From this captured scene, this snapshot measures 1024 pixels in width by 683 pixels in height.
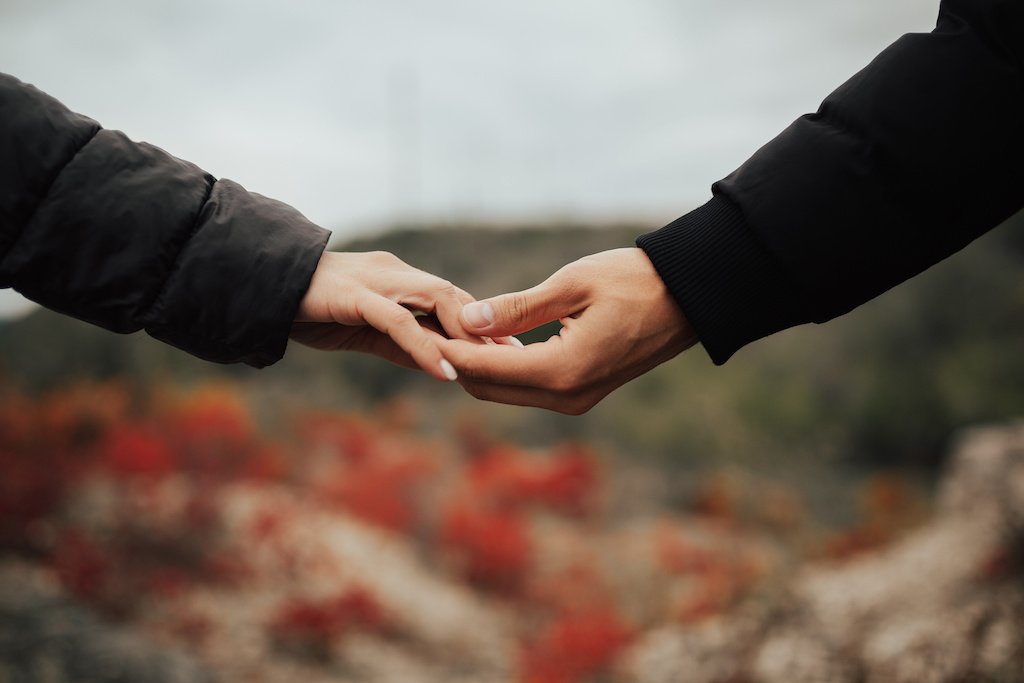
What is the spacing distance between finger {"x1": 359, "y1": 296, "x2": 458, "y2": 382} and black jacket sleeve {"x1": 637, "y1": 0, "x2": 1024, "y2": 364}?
25.4 inches

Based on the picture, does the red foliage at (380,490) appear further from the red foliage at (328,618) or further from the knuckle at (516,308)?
the knuckle at (516,308)

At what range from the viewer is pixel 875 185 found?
1342 mm

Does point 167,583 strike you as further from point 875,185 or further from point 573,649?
point 875,185

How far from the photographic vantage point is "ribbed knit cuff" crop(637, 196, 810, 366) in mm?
1441

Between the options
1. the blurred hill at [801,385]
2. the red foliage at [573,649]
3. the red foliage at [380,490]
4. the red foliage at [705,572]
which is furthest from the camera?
the blurred hill at [801,385]

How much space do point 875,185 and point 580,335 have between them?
760 millimetres

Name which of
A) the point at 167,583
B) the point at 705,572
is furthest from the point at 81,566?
the point at 705,572

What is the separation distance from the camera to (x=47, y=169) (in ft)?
4.61

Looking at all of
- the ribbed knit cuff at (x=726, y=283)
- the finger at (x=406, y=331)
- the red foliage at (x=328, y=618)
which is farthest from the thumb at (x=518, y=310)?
the red foliage at (x=328, y=618)

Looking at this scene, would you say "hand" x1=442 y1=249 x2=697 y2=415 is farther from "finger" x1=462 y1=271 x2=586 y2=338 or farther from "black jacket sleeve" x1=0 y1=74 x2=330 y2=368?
"black jacket sleeve" x1=0 y1=74 x2=330 y2=368

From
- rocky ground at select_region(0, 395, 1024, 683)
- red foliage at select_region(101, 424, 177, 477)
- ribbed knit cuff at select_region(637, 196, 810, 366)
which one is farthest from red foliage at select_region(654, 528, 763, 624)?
red foliage at select_region(101, 424, 177, 477)

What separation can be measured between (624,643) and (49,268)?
655 cm

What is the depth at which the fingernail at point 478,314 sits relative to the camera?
1.66 metres

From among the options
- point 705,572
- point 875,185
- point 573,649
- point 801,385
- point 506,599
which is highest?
point 875,185
